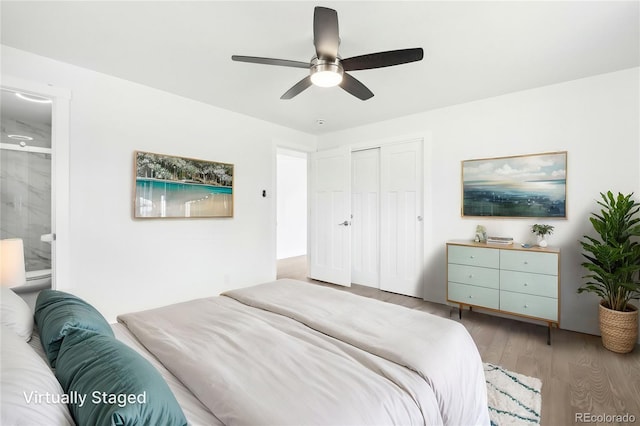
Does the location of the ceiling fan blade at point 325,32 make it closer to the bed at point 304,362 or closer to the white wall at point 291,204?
the bed at point 304,362

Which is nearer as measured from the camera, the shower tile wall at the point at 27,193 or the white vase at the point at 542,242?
the white vase at the point at 542,242

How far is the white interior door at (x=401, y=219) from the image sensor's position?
3.93 metres

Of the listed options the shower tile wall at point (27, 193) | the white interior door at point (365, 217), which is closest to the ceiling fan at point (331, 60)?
the white interior door at point (365, 217)

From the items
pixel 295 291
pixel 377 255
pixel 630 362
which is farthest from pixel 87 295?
pixel 630 362

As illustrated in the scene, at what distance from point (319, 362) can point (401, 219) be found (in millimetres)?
3184

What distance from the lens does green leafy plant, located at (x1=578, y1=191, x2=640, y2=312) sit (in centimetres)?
238

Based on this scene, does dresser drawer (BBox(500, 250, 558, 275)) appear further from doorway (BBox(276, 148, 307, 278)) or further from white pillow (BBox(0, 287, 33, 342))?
doorway (BBox(276, 148, 307, 278))

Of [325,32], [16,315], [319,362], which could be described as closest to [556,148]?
[325,32]

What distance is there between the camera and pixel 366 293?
13.6 feet

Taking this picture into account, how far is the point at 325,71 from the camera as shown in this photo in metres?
1.94

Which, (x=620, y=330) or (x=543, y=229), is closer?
(x=620, y=330)

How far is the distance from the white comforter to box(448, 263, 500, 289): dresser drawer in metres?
1.73

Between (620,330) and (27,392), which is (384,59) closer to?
(27,392)

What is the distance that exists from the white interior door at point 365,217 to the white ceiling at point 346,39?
1.44 metres
